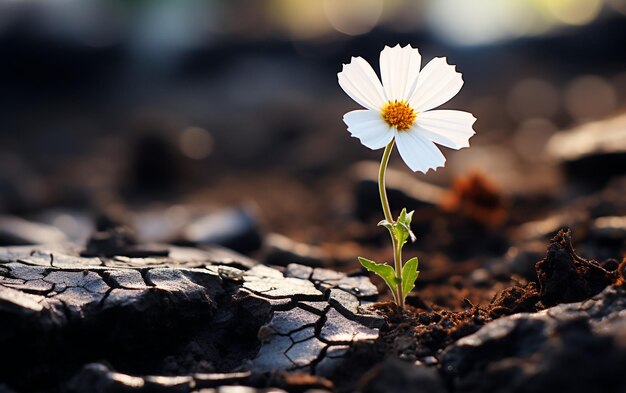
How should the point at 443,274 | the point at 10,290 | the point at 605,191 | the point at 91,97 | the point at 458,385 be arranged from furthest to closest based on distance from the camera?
the point at 91,97 < the point at 605,191 < the point at 443,274 < the point at 10,290 < the point at 458,385

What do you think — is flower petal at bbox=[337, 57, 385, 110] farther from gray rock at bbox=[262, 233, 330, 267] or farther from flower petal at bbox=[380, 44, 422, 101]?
gray rock at bbox=[262, 233, 330, 267]

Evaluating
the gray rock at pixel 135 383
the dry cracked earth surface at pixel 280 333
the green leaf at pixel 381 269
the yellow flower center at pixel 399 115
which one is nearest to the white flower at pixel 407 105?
the yellow flower center at pixel 399 115

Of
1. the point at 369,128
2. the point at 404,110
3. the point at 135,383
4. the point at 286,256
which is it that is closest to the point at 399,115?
the point at 404,110

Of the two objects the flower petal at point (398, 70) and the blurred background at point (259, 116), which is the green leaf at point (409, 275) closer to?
the flower petal at point (398, 70)

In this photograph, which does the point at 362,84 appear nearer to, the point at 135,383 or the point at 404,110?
the point at 404,110

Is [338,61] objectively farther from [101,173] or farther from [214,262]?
[214,262]

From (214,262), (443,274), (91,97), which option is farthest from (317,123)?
(214,262)
